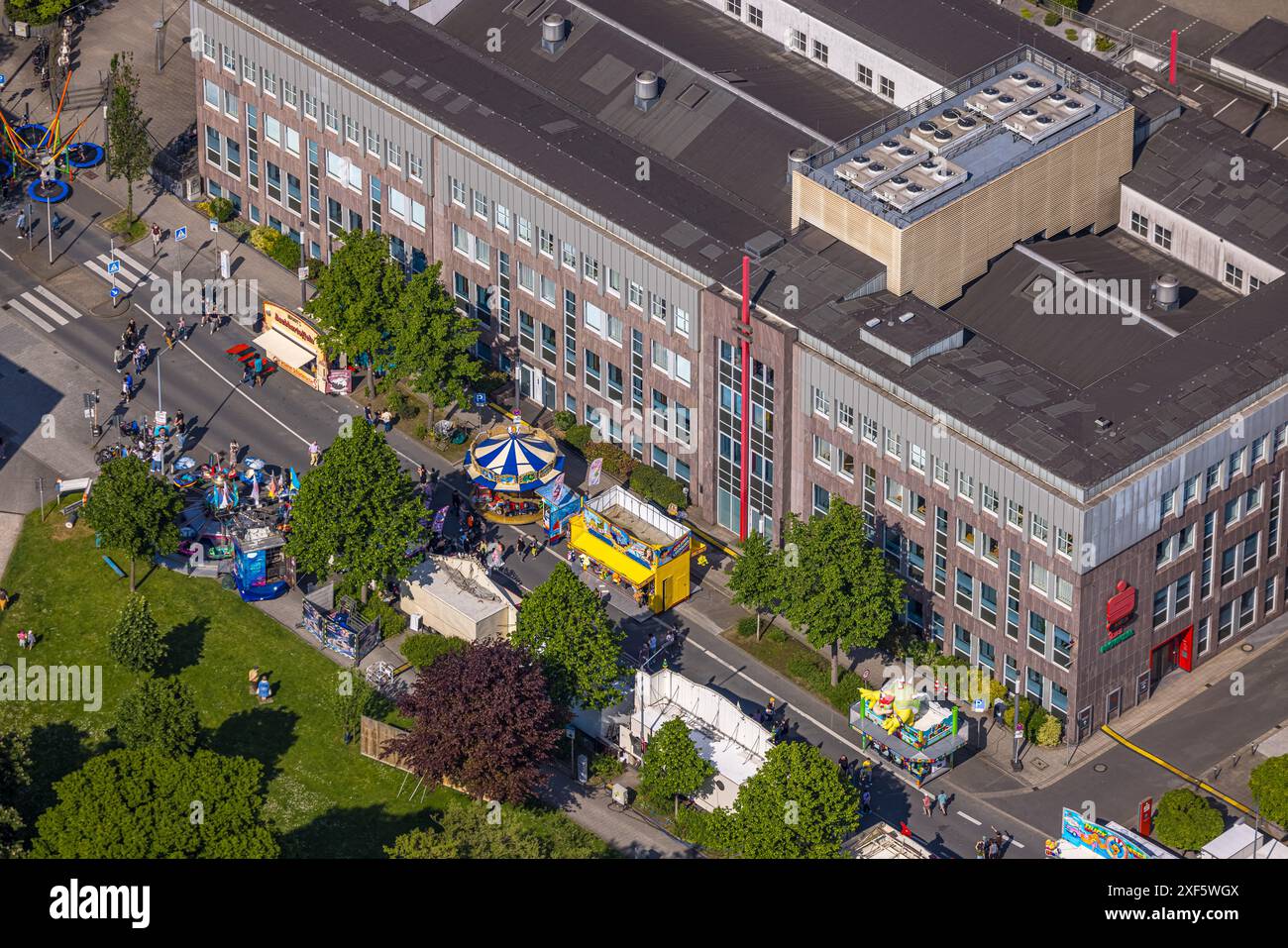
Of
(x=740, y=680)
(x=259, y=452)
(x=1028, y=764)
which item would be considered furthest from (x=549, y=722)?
(x=259, y=452)

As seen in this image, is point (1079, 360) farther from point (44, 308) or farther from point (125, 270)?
point (44, 308)

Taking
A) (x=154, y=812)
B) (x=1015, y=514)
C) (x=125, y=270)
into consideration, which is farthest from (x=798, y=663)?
(x=125, y=270)

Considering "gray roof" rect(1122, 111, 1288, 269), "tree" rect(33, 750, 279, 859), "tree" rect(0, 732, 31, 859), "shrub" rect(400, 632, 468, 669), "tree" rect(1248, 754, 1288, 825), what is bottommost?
"shrub" rect(400, 632, 468, 669)

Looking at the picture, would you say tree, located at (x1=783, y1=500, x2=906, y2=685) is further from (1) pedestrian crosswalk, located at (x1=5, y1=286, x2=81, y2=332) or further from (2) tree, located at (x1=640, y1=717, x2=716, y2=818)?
(1) pedestrian crosswalk, located at (x1=5, y1=286, x2=81, y2=332)

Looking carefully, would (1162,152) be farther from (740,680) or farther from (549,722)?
(549,722)

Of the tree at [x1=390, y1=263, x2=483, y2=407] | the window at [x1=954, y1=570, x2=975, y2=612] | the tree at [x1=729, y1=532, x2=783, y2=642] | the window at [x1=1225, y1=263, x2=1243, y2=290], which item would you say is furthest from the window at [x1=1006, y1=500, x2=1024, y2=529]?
the tree at [x1=390, y1=263, x2=483, y2=407]

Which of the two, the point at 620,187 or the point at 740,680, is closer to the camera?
the point at 740,680
